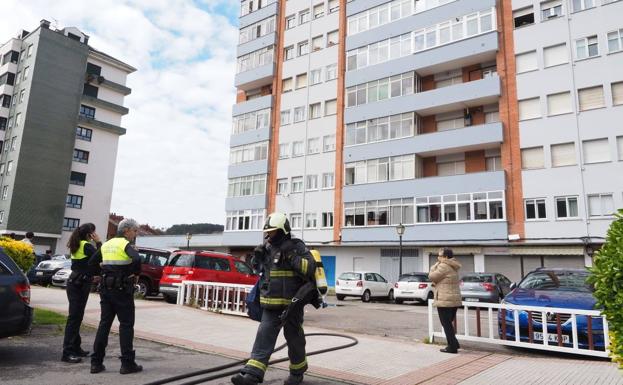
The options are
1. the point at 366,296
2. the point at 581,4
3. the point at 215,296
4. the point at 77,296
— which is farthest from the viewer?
the point at 581,4

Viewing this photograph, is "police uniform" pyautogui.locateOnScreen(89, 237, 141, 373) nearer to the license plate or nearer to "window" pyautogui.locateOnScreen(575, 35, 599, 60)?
the license plate

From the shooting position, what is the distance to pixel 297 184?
36.8 meters

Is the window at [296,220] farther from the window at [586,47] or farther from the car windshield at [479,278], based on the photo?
the window at [586,47]

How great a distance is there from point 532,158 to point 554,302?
20121 mm

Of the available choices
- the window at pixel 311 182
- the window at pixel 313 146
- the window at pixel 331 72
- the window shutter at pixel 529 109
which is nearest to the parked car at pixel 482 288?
the window shutter at pixel 529 109

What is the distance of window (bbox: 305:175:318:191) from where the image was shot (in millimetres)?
35656

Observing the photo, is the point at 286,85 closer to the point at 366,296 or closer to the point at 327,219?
the point at 327,219

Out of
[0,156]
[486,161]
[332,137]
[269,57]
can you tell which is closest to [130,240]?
[486,161]

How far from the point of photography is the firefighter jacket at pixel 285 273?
5.27m

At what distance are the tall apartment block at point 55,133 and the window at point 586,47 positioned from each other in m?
50.3

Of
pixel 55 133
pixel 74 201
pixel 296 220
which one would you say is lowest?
pixel 296 220

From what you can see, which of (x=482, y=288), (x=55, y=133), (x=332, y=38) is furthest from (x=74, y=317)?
(x=55, y=133)

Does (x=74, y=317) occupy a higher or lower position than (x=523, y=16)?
lower

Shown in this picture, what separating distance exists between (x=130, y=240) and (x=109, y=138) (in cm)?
5687
